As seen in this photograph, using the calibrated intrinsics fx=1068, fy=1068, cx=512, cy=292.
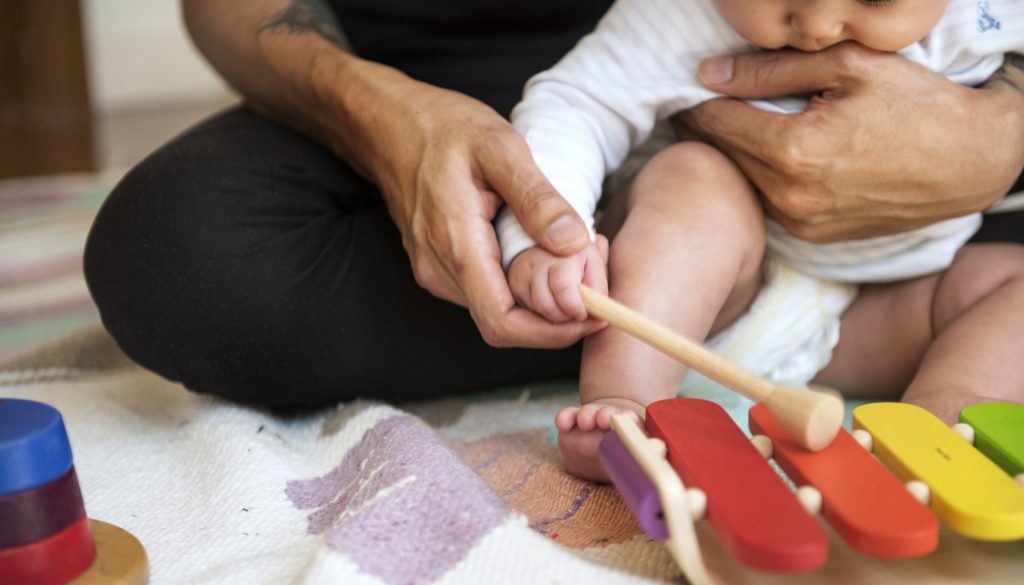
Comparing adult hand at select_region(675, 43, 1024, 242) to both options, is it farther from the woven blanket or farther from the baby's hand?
the woven blanket

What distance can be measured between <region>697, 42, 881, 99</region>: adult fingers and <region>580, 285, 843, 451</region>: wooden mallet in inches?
10.3

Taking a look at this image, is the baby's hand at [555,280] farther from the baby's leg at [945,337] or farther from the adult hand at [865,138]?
the baby's leg at [945,337]

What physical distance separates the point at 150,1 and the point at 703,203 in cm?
223

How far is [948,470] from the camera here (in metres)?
0.63

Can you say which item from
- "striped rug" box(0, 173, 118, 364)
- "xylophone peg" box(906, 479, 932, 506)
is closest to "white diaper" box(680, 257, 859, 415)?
"xylophone peg" box(906, 479, 932, 506)

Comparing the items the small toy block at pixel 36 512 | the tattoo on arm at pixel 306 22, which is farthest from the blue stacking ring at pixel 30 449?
the tattoo on arm at pixel 306 22

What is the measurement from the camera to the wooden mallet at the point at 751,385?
623 mm

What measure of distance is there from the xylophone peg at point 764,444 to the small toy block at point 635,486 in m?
0.09

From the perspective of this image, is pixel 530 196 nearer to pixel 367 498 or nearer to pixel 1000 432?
pixel 367 498

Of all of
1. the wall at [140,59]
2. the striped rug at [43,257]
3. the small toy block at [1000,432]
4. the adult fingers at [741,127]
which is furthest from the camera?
the wall at [140,59]

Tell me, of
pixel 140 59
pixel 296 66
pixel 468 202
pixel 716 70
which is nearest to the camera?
pixel 468 202

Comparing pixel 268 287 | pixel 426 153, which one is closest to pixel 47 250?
pixel 268 287

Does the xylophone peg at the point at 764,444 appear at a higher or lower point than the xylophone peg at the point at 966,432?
lower

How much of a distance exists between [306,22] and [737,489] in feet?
2.23
